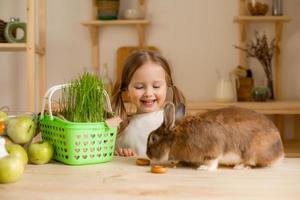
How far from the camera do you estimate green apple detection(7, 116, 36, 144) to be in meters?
1.25

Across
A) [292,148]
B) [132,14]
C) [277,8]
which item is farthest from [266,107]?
[132,14]

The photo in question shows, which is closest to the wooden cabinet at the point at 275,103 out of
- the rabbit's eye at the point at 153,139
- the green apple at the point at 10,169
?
the rabbit's eye at the point at 153,139

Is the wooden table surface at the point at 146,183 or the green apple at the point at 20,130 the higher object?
the green apple at the point at 20,130

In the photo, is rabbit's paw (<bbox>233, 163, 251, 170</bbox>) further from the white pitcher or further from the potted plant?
the white pitcher

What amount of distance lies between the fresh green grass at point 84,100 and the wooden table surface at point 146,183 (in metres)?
0.14

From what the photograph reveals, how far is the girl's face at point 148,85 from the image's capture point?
6.10 feet

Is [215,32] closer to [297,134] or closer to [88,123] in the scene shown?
[297,134]

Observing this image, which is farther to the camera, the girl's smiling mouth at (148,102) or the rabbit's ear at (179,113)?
the girl's smiling mouth at (148,102)

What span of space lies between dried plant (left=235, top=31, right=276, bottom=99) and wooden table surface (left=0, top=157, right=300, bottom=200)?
6.67 feet

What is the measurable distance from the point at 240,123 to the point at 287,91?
2.25m

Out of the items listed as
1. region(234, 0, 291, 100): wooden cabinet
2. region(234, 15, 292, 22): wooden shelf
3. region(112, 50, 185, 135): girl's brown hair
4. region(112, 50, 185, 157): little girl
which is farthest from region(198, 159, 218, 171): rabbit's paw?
region(234, 0, 291, 100): wooden cabinet

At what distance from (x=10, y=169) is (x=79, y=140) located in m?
0.25

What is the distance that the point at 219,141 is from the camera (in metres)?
1.17

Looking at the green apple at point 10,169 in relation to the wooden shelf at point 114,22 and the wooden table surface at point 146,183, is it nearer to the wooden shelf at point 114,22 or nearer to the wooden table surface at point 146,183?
the wooden table surface at point 146,183
